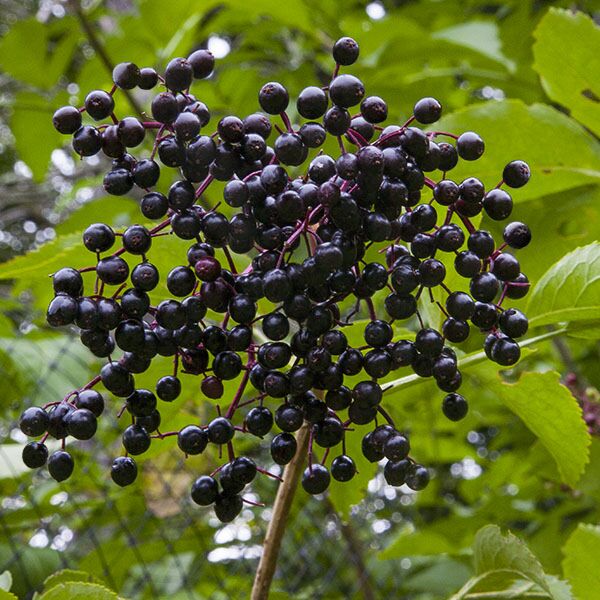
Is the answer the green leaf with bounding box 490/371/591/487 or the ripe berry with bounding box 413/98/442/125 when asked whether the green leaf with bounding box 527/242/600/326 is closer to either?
the green leaf with bounding box 490/371/591/487

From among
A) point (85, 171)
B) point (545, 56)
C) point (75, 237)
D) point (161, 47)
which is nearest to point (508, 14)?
point (161, 47)

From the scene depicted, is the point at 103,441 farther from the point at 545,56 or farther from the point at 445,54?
the point at 545,56

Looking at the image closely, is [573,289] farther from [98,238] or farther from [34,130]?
[34,130]

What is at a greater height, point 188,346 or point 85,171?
point 85,171

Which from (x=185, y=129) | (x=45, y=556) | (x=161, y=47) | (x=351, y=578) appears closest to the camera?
(x=185, y=129)

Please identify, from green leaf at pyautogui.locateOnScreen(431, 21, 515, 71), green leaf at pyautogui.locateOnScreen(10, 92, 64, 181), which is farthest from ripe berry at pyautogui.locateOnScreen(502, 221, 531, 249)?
green leaf at pyautogui.locateOnScreen(10, 92, 64, 181)

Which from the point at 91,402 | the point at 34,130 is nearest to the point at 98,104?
the point at 91,402
